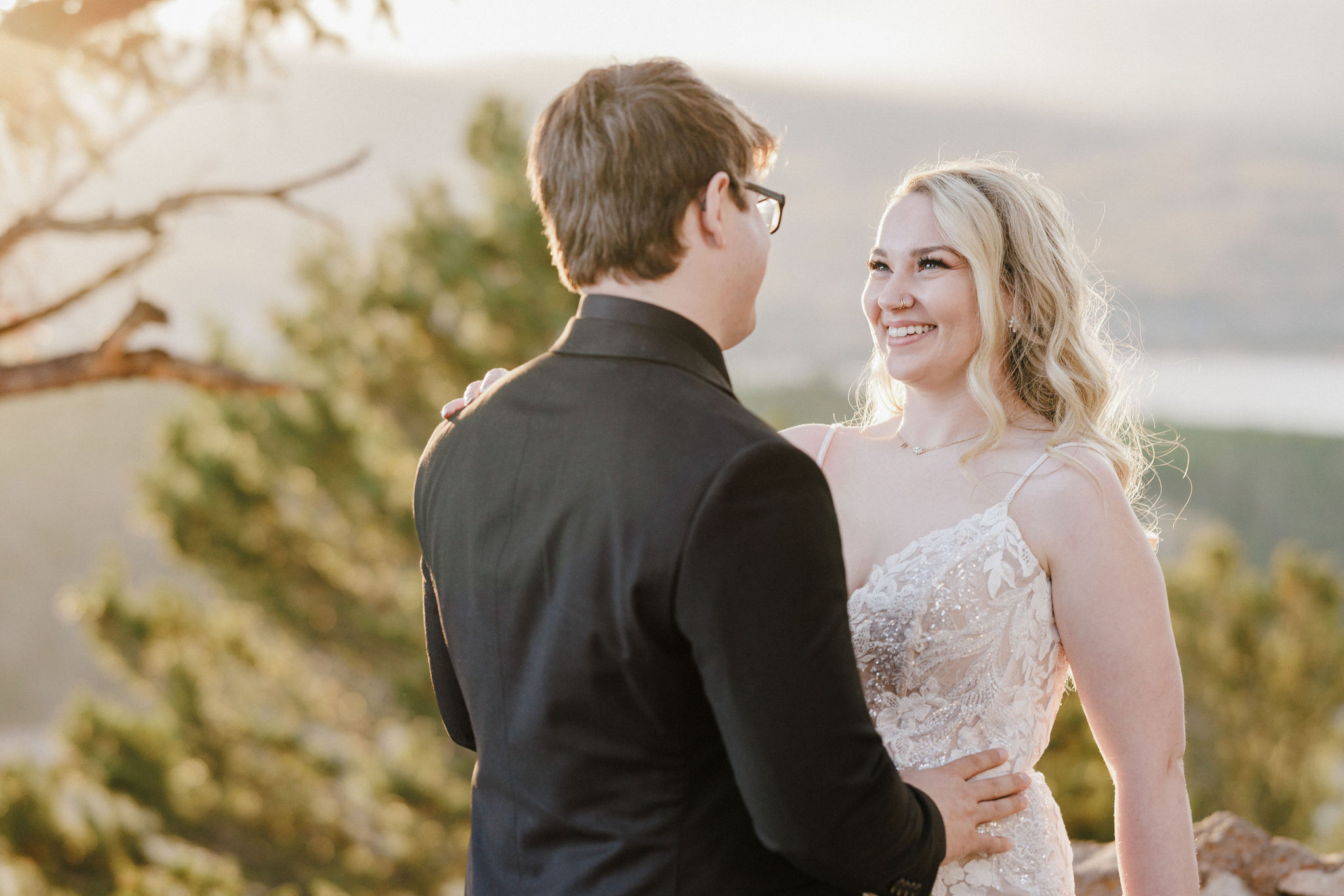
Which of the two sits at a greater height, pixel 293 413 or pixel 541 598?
pixel 541 598

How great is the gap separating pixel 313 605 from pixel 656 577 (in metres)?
9.64

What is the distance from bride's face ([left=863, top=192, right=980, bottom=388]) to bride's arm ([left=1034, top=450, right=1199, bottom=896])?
1.13 feet

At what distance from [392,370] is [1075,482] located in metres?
8.18

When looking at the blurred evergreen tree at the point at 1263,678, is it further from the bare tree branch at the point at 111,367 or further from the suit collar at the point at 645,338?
the suit collar at the point at 645,338

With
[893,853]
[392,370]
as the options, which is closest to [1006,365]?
[893,853]

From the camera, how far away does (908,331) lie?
1964mm

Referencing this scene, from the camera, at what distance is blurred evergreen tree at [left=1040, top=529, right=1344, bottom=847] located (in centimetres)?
867

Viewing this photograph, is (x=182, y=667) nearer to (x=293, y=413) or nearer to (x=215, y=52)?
(x=293, y=413)

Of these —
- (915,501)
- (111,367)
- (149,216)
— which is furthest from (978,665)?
(149,216)

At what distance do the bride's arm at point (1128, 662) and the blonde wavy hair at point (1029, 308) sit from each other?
0.61ft

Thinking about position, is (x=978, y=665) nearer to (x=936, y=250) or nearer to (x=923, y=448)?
(x=923, y=448)

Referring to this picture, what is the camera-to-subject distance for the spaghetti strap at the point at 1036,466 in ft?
5.93

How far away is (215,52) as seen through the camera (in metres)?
3.43

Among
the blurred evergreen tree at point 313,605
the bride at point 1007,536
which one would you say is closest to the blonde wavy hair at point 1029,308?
the bride at point 1007,536
